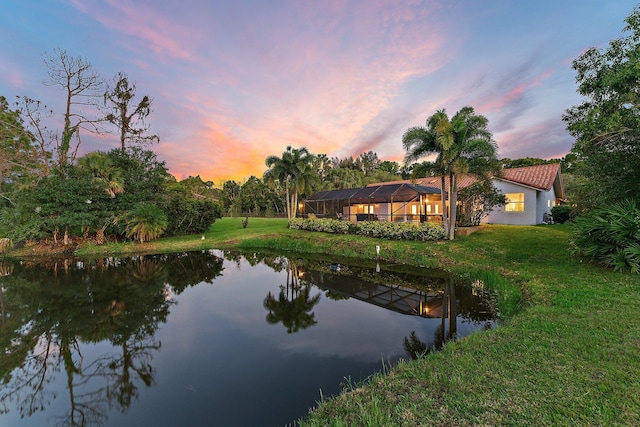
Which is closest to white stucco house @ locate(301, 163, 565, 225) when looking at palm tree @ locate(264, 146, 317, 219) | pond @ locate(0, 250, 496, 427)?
palm tree @ locate(264, 146, 317, 219)

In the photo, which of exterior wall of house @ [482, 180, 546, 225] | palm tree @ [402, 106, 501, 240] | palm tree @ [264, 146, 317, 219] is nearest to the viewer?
palm tree @ [402, 106, 501, 240]

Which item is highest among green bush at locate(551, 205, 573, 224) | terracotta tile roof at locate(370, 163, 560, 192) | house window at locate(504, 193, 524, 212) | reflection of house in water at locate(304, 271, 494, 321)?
terracotta tile roof at locate(370, 163, 560, 192)

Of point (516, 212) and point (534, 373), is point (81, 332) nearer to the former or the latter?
point (534, 373)

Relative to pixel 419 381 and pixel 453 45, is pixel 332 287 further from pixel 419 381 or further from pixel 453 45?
pixel 453 45

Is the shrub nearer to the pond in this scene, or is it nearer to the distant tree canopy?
the pond

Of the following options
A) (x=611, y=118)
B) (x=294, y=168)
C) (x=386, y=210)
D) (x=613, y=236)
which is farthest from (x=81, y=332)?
(x=386, y=210)

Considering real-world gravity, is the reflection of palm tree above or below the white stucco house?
below

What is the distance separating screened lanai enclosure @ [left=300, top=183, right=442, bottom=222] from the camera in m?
19.4

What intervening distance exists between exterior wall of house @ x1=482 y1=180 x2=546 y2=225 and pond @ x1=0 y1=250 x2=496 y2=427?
14.0m

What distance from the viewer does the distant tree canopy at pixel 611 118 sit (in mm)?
7402

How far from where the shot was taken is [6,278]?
10.8 metres

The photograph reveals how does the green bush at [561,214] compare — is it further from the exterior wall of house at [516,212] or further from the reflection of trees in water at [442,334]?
the reflection of trees in water at [442,334]

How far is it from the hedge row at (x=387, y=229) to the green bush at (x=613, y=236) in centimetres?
601

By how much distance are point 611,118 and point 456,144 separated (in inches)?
274
